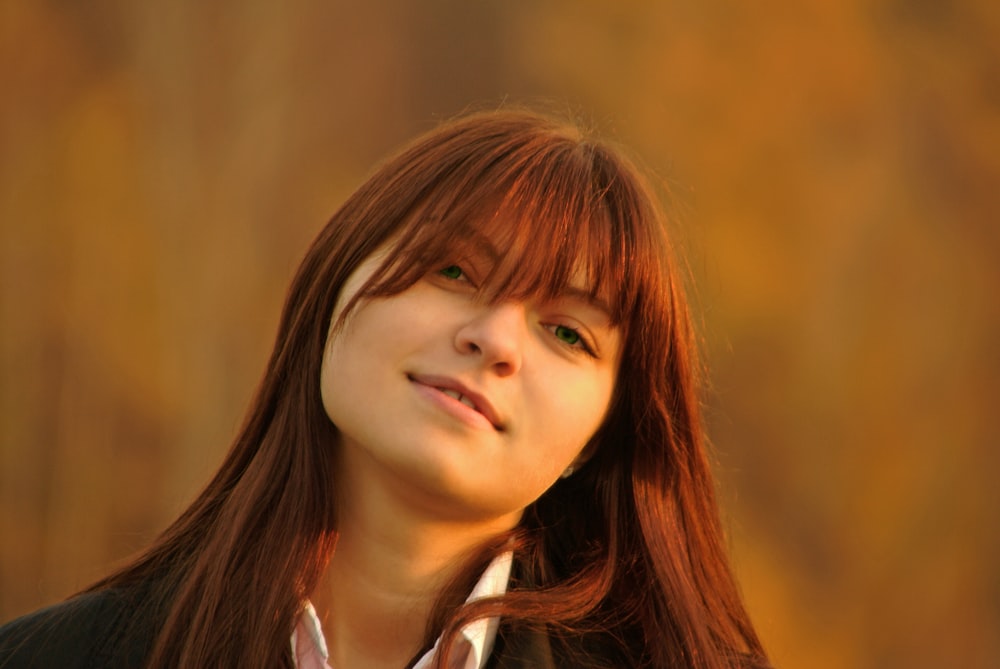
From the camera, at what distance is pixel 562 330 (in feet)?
6.59

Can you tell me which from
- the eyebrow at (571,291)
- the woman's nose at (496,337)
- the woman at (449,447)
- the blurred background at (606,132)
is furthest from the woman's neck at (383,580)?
the blurred background at (606,132)

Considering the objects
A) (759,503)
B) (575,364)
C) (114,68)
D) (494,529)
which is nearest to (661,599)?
(494,529)

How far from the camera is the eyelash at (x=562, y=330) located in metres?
1.97

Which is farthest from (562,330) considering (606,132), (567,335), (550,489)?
(606,132)

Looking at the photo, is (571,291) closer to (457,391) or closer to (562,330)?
(562,330)

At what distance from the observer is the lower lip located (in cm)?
189

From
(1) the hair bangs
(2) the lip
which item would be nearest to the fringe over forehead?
(1) the hair bangs

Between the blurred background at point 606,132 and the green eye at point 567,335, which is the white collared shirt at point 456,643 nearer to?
the green eye at point 567,335

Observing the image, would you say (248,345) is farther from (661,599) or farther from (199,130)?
(661,599)

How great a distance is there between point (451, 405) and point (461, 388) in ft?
0.09

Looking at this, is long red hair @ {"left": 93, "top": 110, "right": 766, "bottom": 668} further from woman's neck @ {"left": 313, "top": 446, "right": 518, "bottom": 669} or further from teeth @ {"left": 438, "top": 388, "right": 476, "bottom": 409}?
teeth @ {"left": 438, "top": 388, "right": 476, "bottom": 409}

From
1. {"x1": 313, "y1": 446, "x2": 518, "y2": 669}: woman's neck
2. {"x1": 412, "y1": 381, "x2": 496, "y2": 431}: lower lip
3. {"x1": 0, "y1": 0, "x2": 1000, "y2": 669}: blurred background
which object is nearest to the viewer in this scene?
{"x1": 412, "y1": 381, "x2": 496, "y2": 431}: lower lip

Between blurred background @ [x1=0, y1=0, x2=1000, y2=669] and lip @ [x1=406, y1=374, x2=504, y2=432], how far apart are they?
410 cm

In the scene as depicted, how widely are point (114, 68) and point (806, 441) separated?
3673 mm
